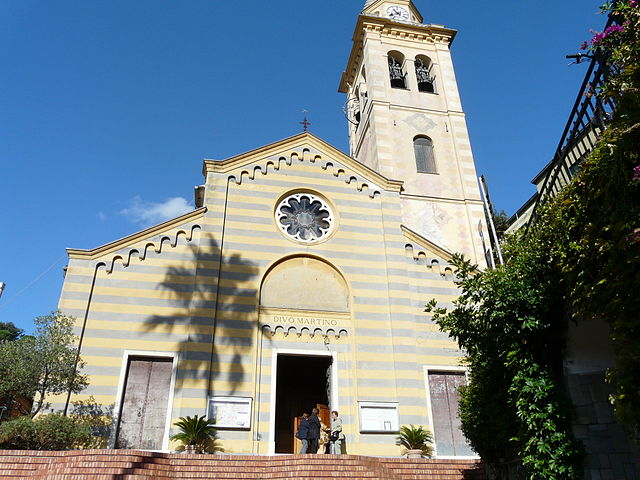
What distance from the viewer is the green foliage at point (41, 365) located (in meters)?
13.4

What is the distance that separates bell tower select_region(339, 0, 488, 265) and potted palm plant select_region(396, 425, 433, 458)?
31.7 feet

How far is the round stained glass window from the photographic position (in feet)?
62.8

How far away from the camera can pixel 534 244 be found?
996 cm

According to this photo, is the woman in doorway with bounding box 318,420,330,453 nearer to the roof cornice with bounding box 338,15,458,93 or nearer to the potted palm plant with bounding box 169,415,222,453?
the potted palm plant with bounding box 169,415,222,453

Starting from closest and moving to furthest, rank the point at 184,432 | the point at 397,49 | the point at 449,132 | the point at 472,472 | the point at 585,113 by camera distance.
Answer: the point at 585,113, the point at 472,472, the point at 184,432, the point at 449,132, the point at 397,49

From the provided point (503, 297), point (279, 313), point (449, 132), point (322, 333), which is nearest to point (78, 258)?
point (279, 313)

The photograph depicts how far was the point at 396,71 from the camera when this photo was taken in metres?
29.6

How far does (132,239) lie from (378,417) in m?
10.2

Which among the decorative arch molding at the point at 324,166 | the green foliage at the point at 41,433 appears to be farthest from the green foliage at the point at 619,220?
the decorative arch molding at the point at 324,166

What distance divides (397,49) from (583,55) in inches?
913

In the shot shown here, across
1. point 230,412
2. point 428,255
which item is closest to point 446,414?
point 428,255

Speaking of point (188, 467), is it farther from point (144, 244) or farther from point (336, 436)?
point (144, 244)

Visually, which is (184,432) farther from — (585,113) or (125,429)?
(585,113)

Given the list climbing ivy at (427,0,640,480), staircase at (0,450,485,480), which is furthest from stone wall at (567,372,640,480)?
staircase at (0,450,485,480)
